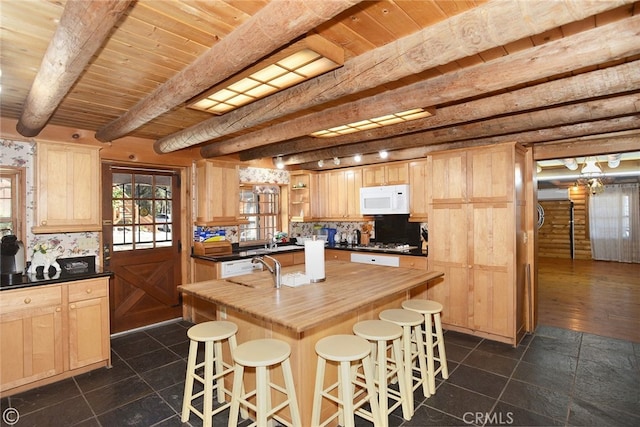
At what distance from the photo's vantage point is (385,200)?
506cm

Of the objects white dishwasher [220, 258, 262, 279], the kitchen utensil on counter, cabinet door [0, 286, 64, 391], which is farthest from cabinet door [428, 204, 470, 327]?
cabinet door [0, 286, 64, 391]

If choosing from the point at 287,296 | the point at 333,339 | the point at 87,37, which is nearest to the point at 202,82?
the point at 87,37

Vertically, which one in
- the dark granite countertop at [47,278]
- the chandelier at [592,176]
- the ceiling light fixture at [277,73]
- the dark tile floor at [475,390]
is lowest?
the dark tile floor at [475,390]

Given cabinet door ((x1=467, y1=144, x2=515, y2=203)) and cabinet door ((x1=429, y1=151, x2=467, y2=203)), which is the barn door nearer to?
cabinet door ((x1=429, y1=151, x2=467, y2=203))

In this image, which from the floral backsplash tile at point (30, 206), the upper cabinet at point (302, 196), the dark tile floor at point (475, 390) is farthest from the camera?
the upper cabinet at point (302, 196)

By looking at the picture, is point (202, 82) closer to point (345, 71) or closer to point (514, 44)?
point (345, 71)

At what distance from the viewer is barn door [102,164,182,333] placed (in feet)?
13.7

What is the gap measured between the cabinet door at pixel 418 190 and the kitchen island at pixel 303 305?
190cm

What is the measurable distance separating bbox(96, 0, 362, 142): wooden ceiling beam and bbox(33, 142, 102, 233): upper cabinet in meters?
1.34

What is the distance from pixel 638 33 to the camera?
4.99 ft

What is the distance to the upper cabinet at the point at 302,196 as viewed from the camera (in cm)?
597

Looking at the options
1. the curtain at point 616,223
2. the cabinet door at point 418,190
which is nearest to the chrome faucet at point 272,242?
the cabinet door at point 418,190

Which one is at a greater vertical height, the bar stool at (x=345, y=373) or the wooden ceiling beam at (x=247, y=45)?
the wooden ceiling beam at (x=247, y=45)

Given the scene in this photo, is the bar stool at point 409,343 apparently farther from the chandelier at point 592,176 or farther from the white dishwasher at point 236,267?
the chandelier at point 592,176
